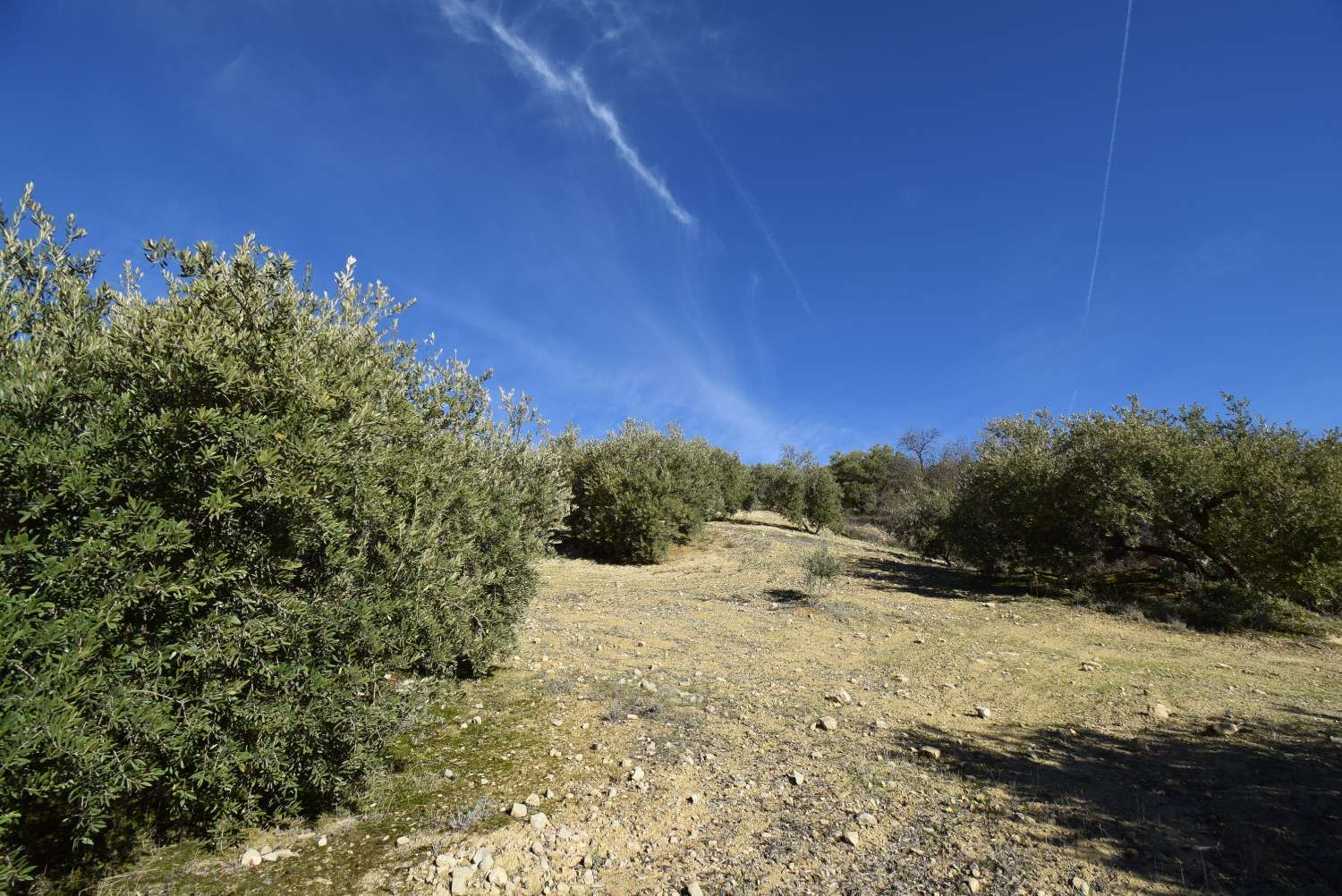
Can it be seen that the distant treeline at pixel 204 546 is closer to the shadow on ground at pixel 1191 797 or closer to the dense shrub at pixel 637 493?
the shadow on ground at pixel 1191 797

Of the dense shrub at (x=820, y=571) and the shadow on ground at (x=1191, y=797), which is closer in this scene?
the shadow on ground at (x=1191, y=797)

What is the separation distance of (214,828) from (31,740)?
6.31ft

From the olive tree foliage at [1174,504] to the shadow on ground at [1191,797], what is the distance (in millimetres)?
8857

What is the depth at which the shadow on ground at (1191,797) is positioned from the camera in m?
4.35

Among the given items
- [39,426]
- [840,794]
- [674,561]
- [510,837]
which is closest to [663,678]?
[840,794]

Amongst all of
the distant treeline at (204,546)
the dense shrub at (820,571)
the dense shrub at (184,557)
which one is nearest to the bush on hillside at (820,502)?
the dense shrub at (820,571)

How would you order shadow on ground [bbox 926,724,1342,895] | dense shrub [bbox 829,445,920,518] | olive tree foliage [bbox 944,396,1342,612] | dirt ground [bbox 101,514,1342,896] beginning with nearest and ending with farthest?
dirt ground [bbox 101,514,1342,896]
shadow on ground [bbox 926,724,1342,895]
olive tree foliage [bbox 944,396,1342,612]
dense shrub [bbox 829,445,920,518]

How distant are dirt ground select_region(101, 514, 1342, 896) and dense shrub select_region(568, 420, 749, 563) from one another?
13.3 metres

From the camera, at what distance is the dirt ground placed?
4.16 meters

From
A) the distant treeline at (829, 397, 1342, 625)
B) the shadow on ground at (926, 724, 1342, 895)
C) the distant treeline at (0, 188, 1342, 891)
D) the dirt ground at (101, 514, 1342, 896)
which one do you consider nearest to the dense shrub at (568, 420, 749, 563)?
the distant treeline at (829, 397, 1342, 625)

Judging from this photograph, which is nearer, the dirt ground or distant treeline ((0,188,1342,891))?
distant treeline ((0,188,1342,891))

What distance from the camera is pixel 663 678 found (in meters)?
8.66

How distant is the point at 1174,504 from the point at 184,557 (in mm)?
20221

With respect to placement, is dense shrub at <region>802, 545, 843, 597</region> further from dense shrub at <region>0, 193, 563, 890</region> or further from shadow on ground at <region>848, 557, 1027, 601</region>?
dense shrub at <region>0, 193, 563, 890</region>
